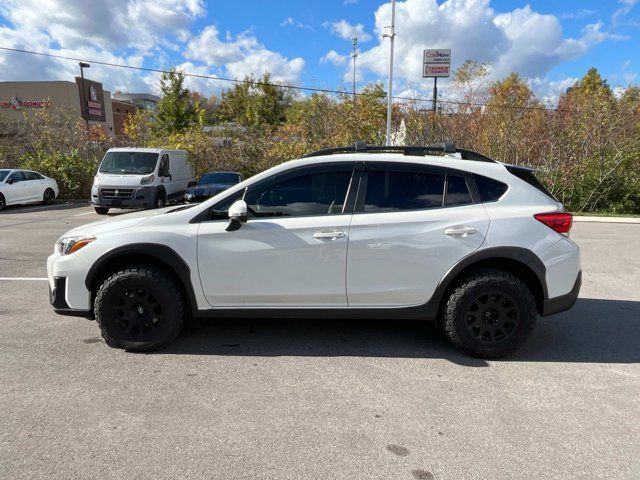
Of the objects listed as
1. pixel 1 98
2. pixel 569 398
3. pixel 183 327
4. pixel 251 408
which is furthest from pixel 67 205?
pixel 1 98

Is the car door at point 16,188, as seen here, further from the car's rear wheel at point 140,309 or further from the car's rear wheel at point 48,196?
the car's rear wheel at point 140,309

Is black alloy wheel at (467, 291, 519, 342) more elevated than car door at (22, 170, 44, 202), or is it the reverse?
car door at (22, 170, 44, 202)

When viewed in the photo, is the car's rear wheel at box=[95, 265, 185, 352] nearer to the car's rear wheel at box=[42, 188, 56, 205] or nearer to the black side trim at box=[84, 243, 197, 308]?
the black side trim at box=[84, 243, 197, 308]

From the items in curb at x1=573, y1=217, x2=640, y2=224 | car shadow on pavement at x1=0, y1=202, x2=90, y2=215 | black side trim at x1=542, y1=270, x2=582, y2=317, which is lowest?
curb at x1=573, y1=217, x2=640, y2=224

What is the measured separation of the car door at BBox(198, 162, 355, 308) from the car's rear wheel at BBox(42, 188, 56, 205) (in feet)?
52.9

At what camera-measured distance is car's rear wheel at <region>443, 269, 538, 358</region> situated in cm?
361

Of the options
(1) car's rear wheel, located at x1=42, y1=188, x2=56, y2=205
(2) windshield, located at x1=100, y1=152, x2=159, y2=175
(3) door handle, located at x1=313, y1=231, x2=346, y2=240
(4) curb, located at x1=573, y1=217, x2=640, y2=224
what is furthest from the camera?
(1) car's rear wheel, located at x1=42, y1=188, x2=56, y2=205

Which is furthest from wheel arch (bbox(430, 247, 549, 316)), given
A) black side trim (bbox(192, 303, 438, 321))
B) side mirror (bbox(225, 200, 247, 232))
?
side mirror (bbox(225, 200, 247, 232))

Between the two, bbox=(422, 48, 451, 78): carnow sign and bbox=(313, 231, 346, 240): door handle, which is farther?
bbox=(422, 48, 451, 78): carnow sign

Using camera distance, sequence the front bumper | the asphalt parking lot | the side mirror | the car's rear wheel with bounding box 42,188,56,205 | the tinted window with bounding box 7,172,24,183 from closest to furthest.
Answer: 1. the asphalt parking lot
2. the side mirror
3. the front bumper
4. the tinted window with bounding box 7,172,24,183
5. the car's rear wheel with bounding box 42,188,56,205

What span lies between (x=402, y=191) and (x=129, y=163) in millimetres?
12294

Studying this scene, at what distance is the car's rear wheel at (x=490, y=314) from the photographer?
3.61m

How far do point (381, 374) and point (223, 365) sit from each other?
128cm

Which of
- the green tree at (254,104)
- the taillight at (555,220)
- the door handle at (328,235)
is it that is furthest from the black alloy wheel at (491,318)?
the green tree at (254,104)
